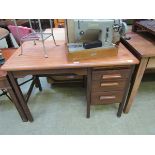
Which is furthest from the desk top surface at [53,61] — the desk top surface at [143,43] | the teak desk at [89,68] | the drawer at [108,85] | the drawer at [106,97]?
the drawer at [106,97]

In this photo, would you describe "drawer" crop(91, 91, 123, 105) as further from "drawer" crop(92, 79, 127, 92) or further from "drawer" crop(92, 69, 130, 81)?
"drawer" crop(92, 69, 130, 81)

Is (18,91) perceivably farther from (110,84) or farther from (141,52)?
(141,52)

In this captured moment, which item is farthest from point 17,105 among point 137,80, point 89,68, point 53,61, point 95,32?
point 137,80

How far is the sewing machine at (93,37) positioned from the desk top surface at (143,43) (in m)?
0.22

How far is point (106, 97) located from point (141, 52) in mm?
539

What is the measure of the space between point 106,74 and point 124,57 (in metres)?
0.21

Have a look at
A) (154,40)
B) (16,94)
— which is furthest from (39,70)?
(154,40)

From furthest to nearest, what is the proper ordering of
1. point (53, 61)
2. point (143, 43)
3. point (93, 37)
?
point (143, 43), point (93, 37), point (53, 61)

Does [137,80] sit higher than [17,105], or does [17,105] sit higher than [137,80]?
[137,80]

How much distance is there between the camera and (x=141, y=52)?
3.92ft

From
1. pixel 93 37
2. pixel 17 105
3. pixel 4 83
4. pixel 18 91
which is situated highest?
pixel 93 37

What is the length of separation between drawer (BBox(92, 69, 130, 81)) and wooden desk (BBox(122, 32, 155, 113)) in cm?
15

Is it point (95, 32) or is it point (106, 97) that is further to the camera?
point (106, 97)

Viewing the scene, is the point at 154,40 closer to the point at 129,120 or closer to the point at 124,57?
the point at 124,57
